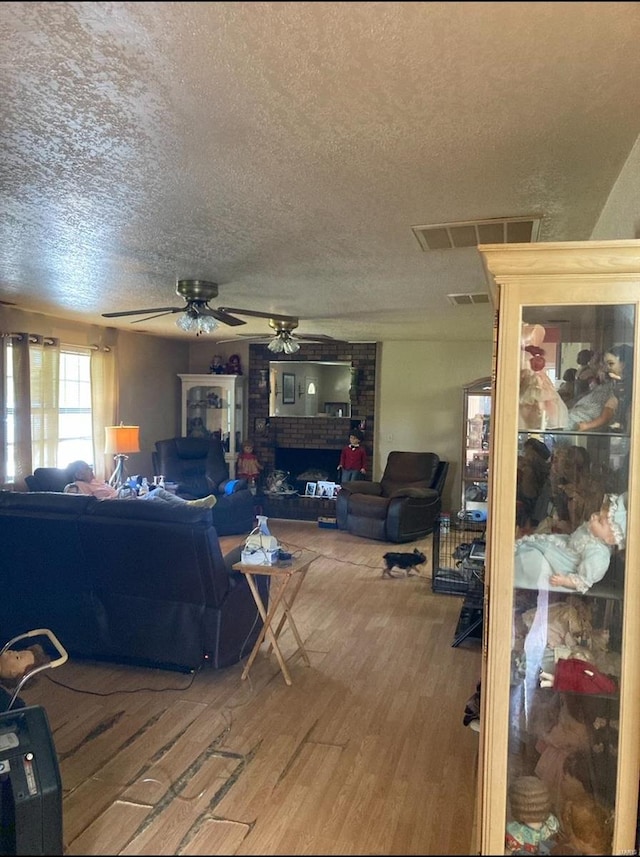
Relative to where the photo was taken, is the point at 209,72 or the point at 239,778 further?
the point at 239,778

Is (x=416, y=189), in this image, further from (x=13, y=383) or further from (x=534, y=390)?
(x=13, y=383)

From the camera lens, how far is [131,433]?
638 cm

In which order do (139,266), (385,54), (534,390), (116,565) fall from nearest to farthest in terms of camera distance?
(385,54), (534,390), (116,565), (139,266)

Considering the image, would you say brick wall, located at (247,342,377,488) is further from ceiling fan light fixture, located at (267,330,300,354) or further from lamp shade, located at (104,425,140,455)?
ceiling fan light fixture, located at (267,330,300,354)

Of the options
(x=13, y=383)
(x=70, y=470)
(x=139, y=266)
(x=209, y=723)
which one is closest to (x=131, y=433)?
(x=70, y=470)

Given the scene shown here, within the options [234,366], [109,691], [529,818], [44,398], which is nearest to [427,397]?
[234,366]

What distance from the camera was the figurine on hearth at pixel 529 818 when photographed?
4.87ft

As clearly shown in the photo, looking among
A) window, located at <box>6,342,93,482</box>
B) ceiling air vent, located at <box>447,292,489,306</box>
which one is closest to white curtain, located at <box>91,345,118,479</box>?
window, located at <box>6,342,93,482</box>

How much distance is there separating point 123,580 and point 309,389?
5.37 meters

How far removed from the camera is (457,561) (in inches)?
192

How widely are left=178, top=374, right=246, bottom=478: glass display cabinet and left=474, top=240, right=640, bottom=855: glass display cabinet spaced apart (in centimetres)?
698

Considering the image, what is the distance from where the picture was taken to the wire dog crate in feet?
14.0

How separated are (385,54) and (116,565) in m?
2.87

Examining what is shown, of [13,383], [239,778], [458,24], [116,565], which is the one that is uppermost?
[458,24]
